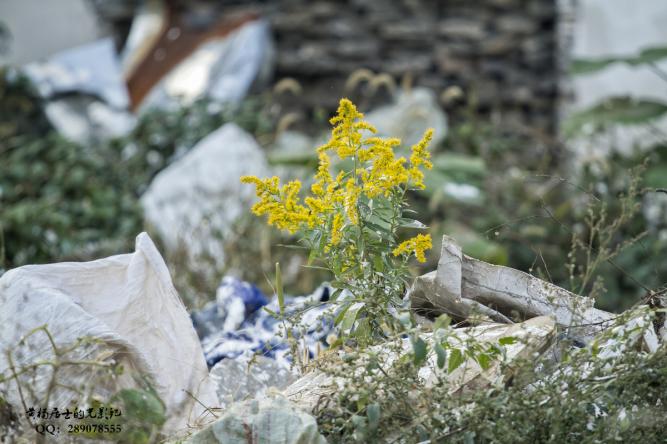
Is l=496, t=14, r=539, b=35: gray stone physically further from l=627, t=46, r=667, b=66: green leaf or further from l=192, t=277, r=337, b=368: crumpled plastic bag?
l=192, t=277, r=337, b=368: crumpled plastic bag

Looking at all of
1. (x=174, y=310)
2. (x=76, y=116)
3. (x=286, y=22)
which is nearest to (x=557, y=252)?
(x=286, y=22)

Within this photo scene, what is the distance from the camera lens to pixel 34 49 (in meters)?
6.30

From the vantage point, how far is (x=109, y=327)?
1.46 m

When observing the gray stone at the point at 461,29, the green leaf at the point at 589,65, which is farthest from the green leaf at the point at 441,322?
the gray stone at the point at 461,29

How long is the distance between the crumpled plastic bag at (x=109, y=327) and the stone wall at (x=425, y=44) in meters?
4.34

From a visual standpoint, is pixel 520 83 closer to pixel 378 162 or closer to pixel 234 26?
pixel 234 26

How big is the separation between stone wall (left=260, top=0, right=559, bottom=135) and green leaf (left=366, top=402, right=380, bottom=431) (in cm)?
471

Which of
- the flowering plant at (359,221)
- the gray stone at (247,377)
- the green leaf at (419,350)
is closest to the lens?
the green leaf at (419,350)

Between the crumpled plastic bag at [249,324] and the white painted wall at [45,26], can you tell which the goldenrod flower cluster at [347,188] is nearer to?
the crumpled plastic bag at [249,324]

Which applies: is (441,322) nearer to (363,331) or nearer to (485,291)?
(363,331)

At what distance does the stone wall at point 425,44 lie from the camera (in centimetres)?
582

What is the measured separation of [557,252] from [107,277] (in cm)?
331

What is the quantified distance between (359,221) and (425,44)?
4.63m

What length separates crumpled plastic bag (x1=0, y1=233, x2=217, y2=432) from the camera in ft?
4.52
